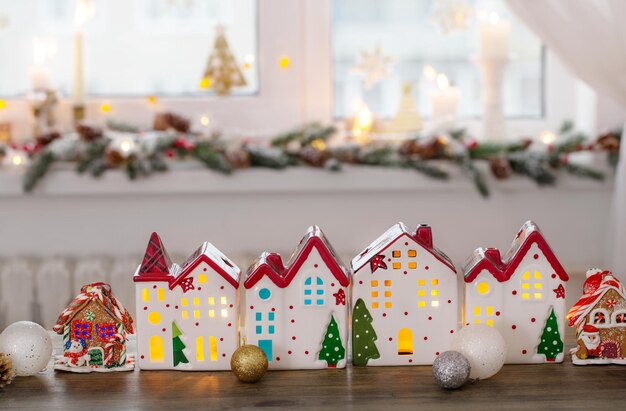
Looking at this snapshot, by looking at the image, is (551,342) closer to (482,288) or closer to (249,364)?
(482,288)

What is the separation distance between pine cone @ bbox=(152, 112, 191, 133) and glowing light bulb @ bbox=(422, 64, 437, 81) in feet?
2.19

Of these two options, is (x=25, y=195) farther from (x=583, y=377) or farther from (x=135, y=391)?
(x=583, y=377)

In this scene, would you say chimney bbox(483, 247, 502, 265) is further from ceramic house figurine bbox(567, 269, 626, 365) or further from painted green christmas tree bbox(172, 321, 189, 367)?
painted green christmas tree bbox(172, 321, 189, 367)

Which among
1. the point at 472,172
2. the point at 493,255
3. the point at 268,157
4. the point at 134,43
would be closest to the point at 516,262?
the point at 493,255

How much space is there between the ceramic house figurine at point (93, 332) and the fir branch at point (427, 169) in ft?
3.24

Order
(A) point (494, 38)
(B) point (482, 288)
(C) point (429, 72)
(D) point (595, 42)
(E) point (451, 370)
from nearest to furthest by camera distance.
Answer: (E) point (451, 370) < (B) point (482, 288) < (D) point (595, 42) < (A) point (494, 38) < (C) point (429, 72)

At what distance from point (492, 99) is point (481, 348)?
4.04ft

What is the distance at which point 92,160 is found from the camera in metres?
2.11

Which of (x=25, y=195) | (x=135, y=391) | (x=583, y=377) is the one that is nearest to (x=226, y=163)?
(x=25, y=195)

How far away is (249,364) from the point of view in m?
1.22

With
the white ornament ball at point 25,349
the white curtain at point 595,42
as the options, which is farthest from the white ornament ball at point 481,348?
the white curtain at point 595,42

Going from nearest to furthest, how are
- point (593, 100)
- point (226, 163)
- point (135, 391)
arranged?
Result: 1. point (135, 391)
2. point (226, 163)
3. point (593, 100)

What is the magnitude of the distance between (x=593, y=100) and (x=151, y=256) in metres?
1.43

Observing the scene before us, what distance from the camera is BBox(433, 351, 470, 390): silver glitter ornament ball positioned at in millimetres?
1199
